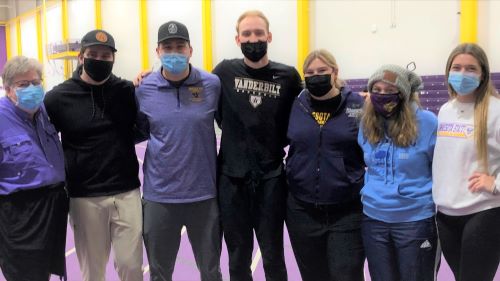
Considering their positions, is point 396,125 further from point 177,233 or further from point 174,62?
point 177,233

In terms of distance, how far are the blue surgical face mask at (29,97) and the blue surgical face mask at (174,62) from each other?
788 mm

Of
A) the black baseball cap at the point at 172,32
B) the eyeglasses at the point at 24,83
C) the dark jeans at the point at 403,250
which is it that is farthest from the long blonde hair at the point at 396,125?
the eyeglasses at the point at 24,83

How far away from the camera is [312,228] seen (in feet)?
9.28

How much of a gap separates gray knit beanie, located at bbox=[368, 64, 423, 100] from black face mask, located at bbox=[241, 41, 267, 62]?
77cm

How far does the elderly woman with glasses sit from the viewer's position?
2686mm

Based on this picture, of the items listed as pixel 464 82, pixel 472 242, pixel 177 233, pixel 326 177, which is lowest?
pixel 177 233

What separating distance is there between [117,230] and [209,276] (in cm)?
71

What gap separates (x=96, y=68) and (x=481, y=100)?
2360 millimetres

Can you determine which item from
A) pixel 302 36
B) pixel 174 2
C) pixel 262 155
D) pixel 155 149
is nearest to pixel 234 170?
pixel 262 155

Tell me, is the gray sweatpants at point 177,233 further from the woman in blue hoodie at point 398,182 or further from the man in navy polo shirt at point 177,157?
the woman in blue hoodie at point 398,182

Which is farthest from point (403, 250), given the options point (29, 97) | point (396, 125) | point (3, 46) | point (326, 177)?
point (3, 46)

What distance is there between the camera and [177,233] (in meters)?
3.12

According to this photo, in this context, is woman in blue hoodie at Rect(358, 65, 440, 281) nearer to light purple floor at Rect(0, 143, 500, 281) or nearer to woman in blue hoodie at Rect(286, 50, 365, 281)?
woman in blue hoodie at Rect(286, 50, 365, 281)

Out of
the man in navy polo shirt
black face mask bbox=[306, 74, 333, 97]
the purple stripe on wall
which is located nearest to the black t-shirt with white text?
the man in navy polo shirt
